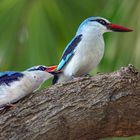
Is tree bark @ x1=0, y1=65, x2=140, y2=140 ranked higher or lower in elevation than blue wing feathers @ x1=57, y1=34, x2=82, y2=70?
lower

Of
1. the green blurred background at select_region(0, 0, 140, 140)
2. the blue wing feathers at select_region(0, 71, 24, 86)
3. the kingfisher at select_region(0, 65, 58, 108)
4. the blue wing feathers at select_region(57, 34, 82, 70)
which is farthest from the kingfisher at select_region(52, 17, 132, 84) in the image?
the green blurred background at select_region(0, 0, 140, 140)

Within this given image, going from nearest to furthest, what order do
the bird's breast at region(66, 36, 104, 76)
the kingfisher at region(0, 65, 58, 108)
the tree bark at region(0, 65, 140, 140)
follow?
the tree bark at region(0, 65, 140, 140)
the kingfisher at region(0, 65, 58, 108)
the bird's breast at region(66, 36, 104, 76)

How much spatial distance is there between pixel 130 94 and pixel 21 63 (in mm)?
2716

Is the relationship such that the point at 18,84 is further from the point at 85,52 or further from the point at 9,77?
the point at 85,52

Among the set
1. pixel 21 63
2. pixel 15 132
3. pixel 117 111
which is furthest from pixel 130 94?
pixel 21 63

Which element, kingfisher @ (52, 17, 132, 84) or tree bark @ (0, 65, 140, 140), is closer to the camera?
tree bark @ (0, 65, 140, 140)

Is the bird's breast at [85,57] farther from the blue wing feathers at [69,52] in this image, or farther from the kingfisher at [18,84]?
the kingfisher at [18,84]

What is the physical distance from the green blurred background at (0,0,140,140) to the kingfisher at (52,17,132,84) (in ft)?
4.52

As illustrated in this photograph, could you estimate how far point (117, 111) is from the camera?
3.18 m

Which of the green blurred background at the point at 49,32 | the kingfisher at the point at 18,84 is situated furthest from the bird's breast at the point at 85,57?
the green blurred background at the point at 49,32

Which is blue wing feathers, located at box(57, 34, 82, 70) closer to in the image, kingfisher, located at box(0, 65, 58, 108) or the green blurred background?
kingfisher, located at box(0, 65, 58, 108)

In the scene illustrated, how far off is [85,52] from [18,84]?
0.50 metres

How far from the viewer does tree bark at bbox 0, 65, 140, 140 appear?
3.15 metres

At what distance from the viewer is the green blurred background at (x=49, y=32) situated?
530 centimetres
